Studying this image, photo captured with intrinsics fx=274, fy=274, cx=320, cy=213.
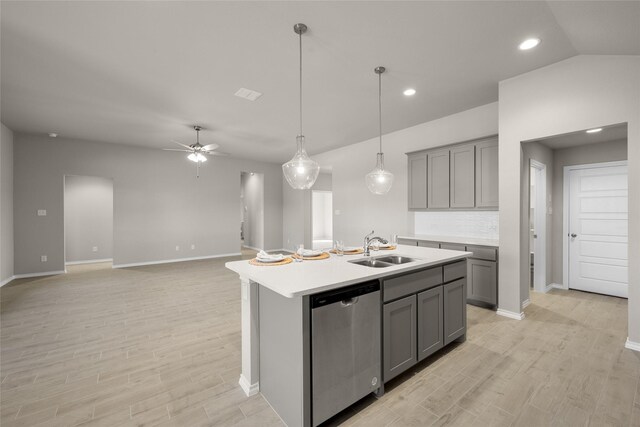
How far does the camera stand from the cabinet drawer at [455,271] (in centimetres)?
255

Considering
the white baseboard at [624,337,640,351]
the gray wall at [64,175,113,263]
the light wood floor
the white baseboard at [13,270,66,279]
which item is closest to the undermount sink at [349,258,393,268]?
the light wood floor

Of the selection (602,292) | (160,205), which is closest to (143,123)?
(160,205)

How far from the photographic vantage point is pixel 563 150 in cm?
452

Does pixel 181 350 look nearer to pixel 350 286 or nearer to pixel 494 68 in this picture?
pixel 350 286

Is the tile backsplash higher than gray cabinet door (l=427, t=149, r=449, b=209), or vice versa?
gray cabinet door (l=427, t=149, r=449, b=209)

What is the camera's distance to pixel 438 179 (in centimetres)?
445

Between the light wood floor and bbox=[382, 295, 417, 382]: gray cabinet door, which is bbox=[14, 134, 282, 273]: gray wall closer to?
the light wood floor

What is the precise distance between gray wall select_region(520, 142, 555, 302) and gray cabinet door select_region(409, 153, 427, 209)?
1406 millimetres

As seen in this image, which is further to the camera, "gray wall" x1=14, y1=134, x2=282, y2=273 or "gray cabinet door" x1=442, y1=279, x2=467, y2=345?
"gray wall" x1=14, y1=134, x2=282, y2=273

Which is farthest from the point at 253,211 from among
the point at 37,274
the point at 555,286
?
the point at 555,286

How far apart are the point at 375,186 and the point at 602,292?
4.06 m

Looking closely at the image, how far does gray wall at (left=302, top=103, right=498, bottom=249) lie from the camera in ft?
14.5

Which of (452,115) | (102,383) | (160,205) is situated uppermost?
(452,115)

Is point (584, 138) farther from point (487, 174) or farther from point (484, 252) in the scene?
point (484, 252)
